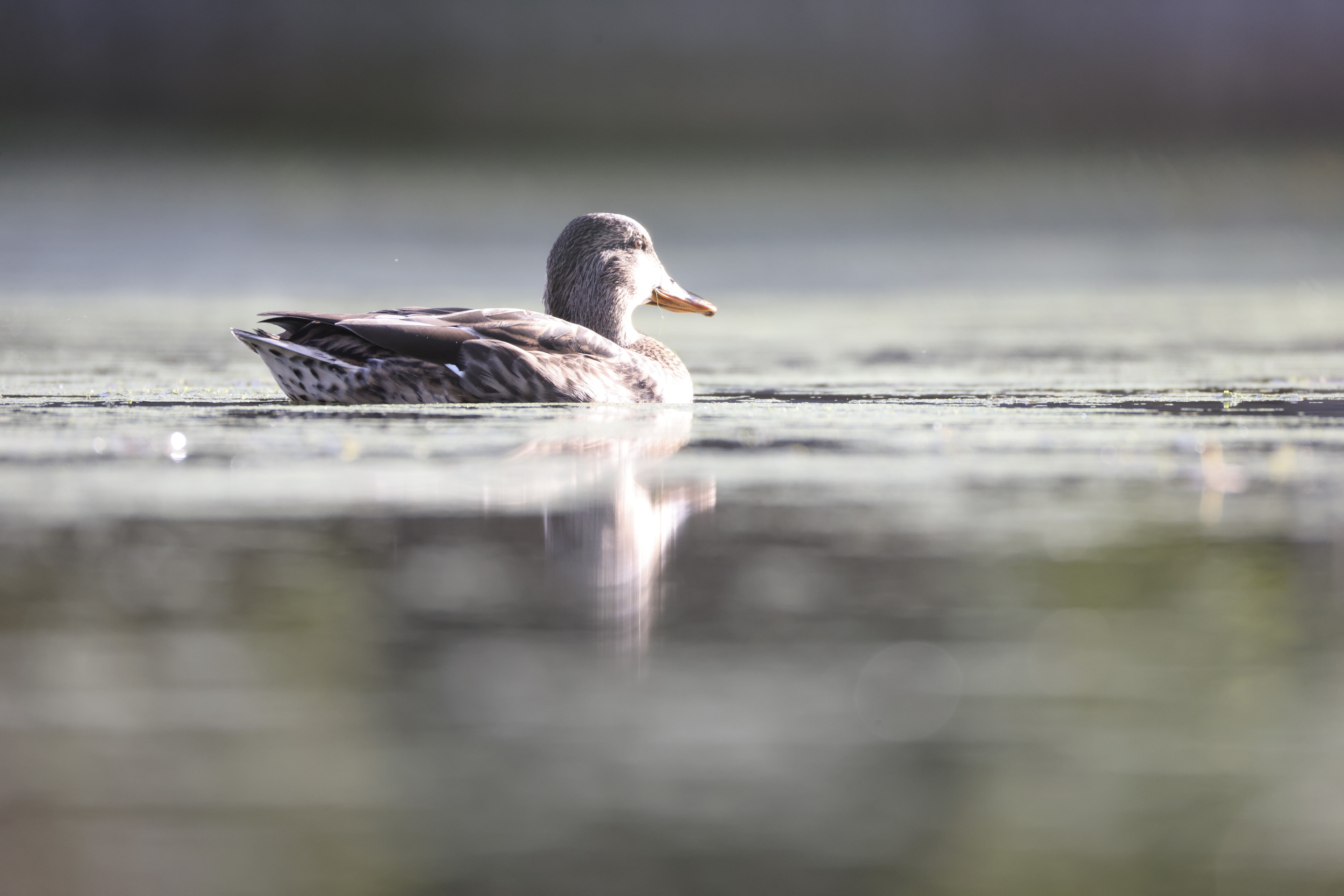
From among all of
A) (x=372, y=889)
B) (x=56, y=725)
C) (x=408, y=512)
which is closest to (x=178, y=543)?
(x=408, y=512)

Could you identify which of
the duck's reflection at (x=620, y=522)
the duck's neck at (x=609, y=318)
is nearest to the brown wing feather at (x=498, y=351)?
the duck's neck at (x=609, y=318)

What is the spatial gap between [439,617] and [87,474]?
2.21 meters

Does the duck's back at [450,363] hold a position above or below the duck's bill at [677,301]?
below

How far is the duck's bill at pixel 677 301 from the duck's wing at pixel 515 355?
114 centimetres

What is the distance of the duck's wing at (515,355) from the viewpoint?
23.6ft

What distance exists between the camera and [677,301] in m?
8.61

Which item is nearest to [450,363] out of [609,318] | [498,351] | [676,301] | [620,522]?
[498,351]

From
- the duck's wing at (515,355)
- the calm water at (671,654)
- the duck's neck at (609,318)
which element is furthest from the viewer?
the duck's neck at (609,318)

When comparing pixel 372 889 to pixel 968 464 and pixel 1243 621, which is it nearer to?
pixel 1243 621

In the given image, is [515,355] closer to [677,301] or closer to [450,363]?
[450,363]

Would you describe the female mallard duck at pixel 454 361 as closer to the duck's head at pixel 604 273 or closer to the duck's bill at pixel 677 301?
the duck's head at pixel 604 273

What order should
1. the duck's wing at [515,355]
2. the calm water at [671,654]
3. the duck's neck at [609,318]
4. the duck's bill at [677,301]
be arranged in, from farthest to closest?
the duck's bill at [677,301], the duck's neck at [609,318], the duck's wing at [515,355], the calm water at [671,654]

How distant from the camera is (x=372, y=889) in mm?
2062

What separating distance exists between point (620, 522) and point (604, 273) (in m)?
4.17
